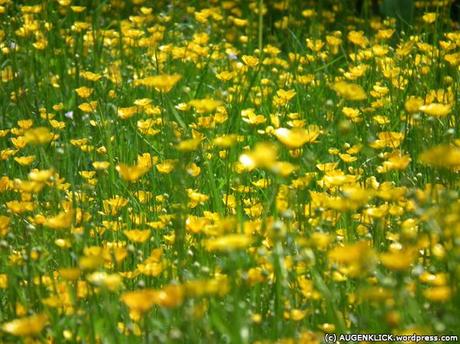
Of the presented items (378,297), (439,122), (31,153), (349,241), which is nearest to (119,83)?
(31,153)

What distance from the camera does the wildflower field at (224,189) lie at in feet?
6.34

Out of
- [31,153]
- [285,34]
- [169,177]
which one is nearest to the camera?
[169,177]

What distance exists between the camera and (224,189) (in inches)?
122

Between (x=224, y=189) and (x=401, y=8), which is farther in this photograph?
(x=401, y=8)

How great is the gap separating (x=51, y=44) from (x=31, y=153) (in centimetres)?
113

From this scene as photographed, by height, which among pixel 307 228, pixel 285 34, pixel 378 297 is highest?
pixel 378 297

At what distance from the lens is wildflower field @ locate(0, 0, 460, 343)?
1.93 metres

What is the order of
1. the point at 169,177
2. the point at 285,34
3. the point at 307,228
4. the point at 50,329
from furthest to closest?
the point at 285,34
the point at 169,177
the point at 307,228
the point at 50,329

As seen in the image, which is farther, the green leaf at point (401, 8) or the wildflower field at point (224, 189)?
the green leaf at point (401, 8)

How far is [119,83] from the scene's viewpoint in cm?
412

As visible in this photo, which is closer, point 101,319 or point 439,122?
point 101,319

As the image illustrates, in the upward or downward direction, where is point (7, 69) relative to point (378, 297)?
downward

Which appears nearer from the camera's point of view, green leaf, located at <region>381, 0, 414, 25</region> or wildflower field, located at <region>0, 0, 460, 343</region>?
wildflower field, located at <region>0, 0, 460, 343</region>

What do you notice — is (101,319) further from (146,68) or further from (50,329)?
(146,68)
